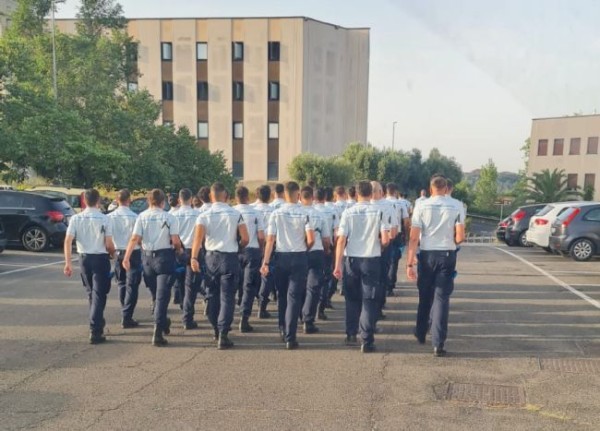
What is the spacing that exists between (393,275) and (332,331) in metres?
3.01

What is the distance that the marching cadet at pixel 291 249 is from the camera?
6.31 metres

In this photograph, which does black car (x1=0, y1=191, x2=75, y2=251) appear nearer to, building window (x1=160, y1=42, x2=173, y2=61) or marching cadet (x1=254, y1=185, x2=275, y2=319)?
marching cadet (x1=254, y1=185, x2=275, y2=319)

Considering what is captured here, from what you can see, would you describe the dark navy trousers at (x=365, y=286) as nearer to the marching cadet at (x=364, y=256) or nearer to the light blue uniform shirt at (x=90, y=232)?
the marching cadet at (x=364, y=256)

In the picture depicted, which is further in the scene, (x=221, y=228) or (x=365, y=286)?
(x=221, y=228)

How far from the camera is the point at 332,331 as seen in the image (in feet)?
23.3

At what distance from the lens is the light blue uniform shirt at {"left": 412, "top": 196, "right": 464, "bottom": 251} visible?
6.04 metres

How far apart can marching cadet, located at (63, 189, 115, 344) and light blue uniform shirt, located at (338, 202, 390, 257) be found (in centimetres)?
307

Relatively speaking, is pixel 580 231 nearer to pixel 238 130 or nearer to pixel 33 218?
pixel 33 218

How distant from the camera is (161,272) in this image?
20.9 feet

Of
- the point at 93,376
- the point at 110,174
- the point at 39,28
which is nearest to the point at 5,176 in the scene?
the point at 110,174

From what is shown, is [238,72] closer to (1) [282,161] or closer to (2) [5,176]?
(1) [282,161]

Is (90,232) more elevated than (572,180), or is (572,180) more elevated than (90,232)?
(572,180)

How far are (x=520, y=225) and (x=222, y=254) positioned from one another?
14910mm

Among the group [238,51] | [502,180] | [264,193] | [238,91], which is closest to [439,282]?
[264,193]
